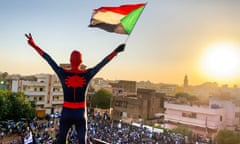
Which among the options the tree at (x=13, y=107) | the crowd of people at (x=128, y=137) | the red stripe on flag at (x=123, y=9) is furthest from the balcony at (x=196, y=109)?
the red stripe on flag at (x=123, y=9)

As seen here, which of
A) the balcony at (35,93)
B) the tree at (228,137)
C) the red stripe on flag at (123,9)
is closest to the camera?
the red stripe on flag at (123,9)

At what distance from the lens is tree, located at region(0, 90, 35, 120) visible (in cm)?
2545

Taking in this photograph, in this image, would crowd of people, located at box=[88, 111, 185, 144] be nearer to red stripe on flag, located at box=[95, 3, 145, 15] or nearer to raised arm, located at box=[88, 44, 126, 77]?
red stripe on flag, located at box=[95, 3, 145, 15]

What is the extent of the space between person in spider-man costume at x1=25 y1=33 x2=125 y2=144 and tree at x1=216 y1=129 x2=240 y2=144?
23633mm

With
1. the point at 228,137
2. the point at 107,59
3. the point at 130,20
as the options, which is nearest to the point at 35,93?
the point at 228,137

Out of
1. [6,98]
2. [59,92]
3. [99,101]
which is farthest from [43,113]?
[6,98]

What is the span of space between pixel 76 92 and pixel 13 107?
25.0 meters

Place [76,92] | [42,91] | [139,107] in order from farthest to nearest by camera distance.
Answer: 1. [42,91]
2. [139,107]
3. [76,92]

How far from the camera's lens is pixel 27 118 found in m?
27.4

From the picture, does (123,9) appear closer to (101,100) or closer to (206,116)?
(206,116)

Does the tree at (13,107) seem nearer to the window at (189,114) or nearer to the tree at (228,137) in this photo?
the window at (189,114)

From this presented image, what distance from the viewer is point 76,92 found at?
3664mm

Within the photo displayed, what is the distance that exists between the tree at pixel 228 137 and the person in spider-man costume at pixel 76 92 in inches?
930

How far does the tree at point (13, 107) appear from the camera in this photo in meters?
25.5
